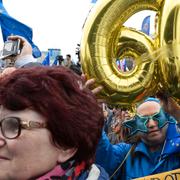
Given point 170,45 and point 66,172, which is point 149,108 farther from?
point 66,172

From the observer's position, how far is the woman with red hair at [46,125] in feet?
3.95

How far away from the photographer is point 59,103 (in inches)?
49.0

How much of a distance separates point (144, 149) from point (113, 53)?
2.93 feet

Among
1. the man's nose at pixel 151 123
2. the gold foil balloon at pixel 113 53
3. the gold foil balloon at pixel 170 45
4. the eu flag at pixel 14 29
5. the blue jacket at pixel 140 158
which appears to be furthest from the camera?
the eu flag at pixel 14 29

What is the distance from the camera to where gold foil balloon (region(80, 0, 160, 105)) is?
1627mm

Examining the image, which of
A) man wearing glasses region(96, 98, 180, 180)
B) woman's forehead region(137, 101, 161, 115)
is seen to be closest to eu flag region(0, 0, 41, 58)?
woman's forehead region(137, 101, 161, 115)

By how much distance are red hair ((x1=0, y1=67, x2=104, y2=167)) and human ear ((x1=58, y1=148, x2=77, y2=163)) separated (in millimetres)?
17

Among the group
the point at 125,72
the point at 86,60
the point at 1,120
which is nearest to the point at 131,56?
the point at 125,72

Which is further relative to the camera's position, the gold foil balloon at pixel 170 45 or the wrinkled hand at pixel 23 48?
the wrinkled hand at pixel 23 48

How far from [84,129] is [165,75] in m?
0.43

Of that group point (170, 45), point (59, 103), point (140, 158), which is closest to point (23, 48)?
point (140, 158)

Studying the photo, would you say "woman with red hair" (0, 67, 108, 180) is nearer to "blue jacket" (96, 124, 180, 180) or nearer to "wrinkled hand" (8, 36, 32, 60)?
"blue jacket" (96, 124, 180, 180)

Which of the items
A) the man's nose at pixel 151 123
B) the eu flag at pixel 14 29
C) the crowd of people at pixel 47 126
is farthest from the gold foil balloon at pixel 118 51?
the eu flag at pixel 14 29

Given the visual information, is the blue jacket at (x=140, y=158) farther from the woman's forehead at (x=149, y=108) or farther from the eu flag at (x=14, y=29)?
the eu flag at (x=14, y=29)
